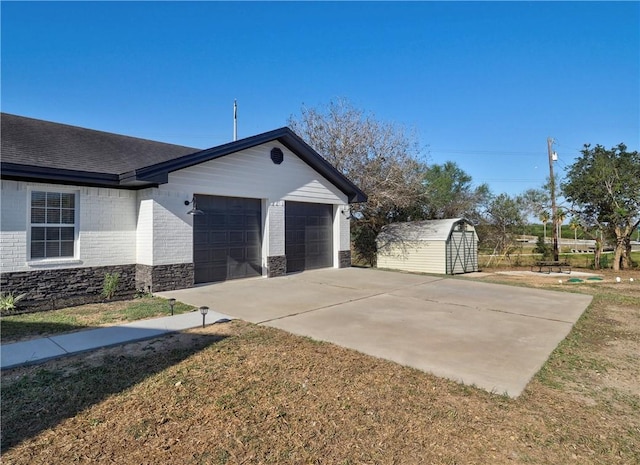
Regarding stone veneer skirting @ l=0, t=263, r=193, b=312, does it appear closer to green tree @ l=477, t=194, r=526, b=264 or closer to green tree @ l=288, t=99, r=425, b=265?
green tree @ l=288, t=99, r=425, b=265

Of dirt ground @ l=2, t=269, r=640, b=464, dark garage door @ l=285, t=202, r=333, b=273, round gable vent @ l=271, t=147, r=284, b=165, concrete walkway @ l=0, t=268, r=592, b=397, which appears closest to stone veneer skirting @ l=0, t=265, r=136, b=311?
concrete walkway @ l=0, t=268, r=592, b=397

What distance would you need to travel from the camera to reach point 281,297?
28.9 feet

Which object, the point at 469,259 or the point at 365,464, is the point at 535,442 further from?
the point at 469,259

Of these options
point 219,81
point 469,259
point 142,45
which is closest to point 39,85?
point 142,45

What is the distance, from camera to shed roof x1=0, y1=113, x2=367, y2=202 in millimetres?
8109

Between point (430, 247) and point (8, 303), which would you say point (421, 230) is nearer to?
point (430, 247)

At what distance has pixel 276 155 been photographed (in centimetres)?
1255

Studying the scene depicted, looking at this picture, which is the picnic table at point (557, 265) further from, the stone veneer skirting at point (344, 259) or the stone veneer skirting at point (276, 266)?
the stone veneer skirting at point (276, 266)

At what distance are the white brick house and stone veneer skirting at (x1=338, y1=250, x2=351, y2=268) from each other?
1983mm

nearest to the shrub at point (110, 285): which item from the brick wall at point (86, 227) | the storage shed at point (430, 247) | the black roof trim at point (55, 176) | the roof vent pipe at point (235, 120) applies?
the brick wall at point (86, 227)

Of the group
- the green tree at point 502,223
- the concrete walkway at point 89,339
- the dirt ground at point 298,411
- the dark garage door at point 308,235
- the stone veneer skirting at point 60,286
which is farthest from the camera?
the green tree at point 502,223

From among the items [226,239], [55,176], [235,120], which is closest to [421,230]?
[226,239]

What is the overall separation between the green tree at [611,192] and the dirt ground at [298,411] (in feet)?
60.0

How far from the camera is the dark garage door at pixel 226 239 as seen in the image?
423 inches
